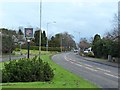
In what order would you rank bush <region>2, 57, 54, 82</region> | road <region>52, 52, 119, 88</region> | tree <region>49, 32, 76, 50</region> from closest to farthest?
bush <region>2, 57, 54, 82</region>, road <region>52, 52, 119, 88</region>, tree <region>49, 32, 76, 50</region>

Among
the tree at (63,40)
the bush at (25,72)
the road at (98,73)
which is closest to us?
the bush at (25,72)

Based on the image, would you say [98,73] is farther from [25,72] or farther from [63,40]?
[63,40]

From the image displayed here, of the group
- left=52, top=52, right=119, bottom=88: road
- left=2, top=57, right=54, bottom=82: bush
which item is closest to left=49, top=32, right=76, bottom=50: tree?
left=52, top=52, right=119, bottom=88: road

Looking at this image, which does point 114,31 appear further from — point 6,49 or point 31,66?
point 31,66

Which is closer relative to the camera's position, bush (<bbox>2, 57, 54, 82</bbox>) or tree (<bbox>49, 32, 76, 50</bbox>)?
bush (<bbox>2, 57, 54, 82</bbox>)

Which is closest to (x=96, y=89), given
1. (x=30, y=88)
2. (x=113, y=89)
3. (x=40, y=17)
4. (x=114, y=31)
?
(x=113, y=89)

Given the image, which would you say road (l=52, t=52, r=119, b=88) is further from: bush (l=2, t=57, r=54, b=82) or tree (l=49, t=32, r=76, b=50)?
tree (l=49, t=32, r=76, b=50)

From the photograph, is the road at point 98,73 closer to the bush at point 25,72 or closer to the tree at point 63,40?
the bush at point 25,72

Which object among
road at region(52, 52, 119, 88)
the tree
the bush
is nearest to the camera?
the bush

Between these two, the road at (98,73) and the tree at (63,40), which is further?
the tree at (63,40)

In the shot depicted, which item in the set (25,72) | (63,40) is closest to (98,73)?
(25,72)

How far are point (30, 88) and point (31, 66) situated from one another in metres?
4.93

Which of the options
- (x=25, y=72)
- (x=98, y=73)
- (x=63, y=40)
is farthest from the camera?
(x=63, y=40)

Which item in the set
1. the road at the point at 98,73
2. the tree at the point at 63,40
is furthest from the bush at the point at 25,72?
the tree at the point at 63,40
